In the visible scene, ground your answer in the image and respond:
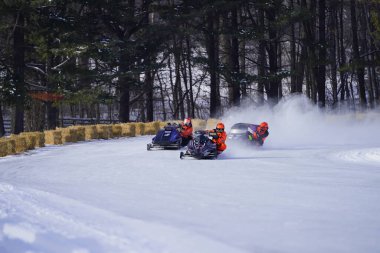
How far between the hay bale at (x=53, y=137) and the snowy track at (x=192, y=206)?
355 inches

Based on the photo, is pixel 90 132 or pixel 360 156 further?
pixel 90 132

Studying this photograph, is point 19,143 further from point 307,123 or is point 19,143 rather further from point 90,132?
point 307,123

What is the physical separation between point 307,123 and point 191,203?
25255 mm

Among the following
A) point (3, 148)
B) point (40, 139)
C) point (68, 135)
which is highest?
point (68, 135)

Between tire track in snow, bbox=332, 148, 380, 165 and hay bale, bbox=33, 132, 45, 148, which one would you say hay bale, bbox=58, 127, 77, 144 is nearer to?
hay bale, bbox=33, 132, 45, 148

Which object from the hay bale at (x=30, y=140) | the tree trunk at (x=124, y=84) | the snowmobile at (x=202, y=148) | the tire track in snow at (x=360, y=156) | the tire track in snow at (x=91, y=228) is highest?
the tree trunk at (x=124, y=84)

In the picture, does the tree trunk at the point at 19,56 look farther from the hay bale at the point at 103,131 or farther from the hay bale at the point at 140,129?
the hay bale at the point at 140,129

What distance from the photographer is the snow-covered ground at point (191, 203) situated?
7328 millimetres

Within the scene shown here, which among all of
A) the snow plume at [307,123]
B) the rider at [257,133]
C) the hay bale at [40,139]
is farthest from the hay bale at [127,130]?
the rider at [257,133]

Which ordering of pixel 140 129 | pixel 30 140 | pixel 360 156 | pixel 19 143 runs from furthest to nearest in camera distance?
pixel 140 129
pixel 30 140
pixel 19 143
pixel 360 156

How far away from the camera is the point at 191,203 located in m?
10.1

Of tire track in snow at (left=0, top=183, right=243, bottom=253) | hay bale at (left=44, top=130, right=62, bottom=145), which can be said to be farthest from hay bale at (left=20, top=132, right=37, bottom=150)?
tire track in snow at (left=0, top=183, right=243, bottom=253)

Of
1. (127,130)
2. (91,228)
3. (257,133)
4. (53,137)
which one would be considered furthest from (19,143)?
(91,228)

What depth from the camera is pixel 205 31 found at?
137 ft
